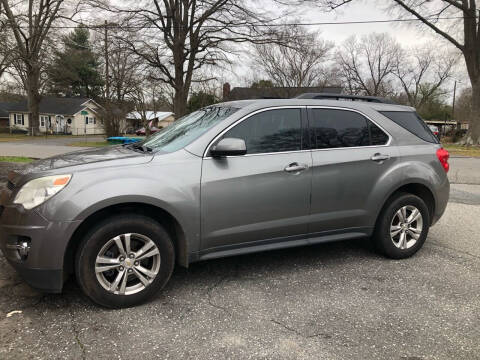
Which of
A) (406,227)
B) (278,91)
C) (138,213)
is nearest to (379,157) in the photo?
(406,227)

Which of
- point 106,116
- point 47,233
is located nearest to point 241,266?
point 47,233

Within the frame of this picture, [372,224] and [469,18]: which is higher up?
[469,18]

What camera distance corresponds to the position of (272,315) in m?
3.03

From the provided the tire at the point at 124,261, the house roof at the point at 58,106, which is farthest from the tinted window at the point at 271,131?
the house roof at the point at 58,106

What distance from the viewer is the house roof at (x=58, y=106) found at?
54.5 metres

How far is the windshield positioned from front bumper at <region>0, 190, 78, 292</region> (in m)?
1.14

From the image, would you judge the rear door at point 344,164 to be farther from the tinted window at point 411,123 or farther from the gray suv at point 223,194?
the tinted window at point 411,123

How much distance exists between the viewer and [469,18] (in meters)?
24.5

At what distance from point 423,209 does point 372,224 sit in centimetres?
71

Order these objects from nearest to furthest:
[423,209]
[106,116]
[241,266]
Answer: [241,266], [423,209], [106,116]

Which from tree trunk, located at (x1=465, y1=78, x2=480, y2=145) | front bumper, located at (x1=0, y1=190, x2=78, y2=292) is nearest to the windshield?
front bumper, located at (x1=0, y1=190, x2=78, y2=292)

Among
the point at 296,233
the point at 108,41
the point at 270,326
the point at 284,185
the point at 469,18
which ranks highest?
the point at 469,18

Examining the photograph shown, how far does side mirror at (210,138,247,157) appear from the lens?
325 centimetres

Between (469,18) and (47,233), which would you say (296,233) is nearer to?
(47,233)
